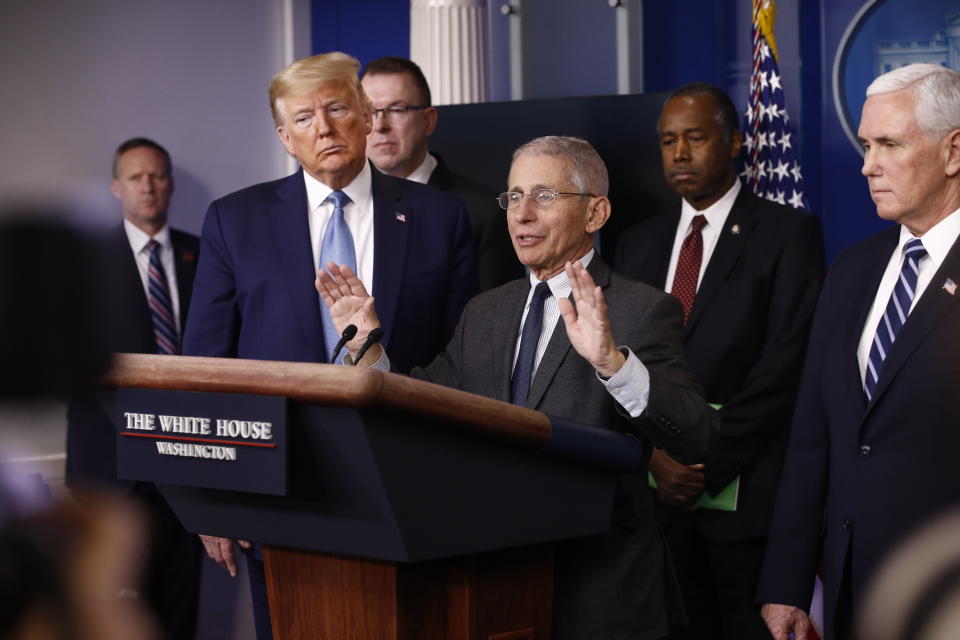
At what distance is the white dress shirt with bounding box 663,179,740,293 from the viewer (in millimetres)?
3566

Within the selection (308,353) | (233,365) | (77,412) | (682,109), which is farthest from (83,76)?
(77,412)

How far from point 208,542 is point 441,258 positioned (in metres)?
0.85

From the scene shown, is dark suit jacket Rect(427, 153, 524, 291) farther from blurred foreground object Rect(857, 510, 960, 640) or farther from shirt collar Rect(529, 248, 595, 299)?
blurred foreground object Rect(857, 510, 960, 640)

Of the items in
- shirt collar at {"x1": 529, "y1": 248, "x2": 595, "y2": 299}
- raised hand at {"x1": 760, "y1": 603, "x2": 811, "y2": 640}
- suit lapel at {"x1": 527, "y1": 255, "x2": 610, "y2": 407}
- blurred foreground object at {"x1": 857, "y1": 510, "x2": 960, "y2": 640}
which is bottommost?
raised hand at {"x1": 760, "y1": 603, "x2": 811, "y2": 640}

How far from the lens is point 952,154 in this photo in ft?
7.43

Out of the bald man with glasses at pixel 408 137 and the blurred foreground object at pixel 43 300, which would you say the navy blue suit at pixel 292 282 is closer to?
the bald man with glasses at pixel 408 137

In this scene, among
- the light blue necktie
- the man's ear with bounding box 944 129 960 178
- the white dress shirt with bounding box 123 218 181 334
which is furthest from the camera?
the white dress shirt with bounding box 123 218 181 334

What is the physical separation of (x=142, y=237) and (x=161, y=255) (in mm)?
113

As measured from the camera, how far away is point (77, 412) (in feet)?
2.91

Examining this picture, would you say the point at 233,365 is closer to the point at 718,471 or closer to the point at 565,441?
the point at 565,441

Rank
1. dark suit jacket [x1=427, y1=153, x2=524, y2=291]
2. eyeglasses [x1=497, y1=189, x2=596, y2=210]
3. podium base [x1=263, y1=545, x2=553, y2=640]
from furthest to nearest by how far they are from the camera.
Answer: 1. dark suit jacket [x1=427, y1=153, x2=524, y2=291]
2. eyeglasses [x1=497, y1=189, x2=596, y2=210]
3. podium base [x1=263, y1=545, x2=553, y2=640]

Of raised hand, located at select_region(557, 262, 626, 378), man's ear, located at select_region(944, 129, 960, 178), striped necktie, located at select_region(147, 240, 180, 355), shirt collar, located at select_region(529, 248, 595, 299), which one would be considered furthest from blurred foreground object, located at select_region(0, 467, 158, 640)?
striped necktie, located at select_region(147, 240, 180, 355)

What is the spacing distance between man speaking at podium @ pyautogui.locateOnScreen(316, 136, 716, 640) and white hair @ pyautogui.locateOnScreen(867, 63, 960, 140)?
60 centimetres

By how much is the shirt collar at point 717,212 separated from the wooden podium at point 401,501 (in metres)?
1.71
